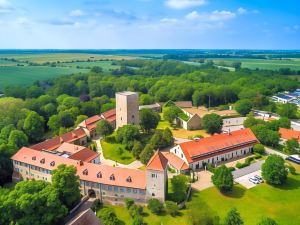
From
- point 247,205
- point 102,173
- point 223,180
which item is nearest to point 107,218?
point 102,173

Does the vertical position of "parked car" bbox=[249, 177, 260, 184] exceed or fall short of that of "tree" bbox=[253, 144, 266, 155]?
it falls short

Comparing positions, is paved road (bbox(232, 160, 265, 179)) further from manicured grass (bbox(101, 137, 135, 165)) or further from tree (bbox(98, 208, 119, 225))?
tree (bbox(98, 208, 119, 225))

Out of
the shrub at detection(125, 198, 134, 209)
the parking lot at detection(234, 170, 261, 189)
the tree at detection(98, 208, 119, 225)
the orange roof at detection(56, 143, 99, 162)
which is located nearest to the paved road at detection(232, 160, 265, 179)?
the parking lot at detection(234, 170, 261, 189)

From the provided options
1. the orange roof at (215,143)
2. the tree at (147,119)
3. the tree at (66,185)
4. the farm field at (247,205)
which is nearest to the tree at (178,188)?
the farm field at (247,205)

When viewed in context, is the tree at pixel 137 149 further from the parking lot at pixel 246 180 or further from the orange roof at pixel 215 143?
the parking lot at pixel 246 180

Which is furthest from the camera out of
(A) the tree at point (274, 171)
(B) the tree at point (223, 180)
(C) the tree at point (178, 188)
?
(A) the tree at point (274, 171)

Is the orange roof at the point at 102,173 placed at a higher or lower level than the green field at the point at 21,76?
lower
